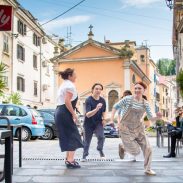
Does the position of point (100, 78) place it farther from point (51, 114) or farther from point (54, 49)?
point (51, 114)

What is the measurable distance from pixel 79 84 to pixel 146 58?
24010 millimetres

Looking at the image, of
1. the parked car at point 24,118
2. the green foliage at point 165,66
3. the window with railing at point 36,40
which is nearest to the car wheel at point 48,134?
the parked car at point 24,118

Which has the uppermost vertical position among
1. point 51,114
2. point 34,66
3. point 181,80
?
point 34,66

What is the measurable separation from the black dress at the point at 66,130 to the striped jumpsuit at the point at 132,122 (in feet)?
2.84

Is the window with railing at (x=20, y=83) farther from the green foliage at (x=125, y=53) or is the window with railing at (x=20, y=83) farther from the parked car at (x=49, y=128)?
the parked car at (x=49, y=128)

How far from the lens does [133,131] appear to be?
25.5ft

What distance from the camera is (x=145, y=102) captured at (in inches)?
299

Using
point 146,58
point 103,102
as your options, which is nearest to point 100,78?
point 146,58

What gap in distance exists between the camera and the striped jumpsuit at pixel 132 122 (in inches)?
297

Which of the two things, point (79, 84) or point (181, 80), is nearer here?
point (181, 80)

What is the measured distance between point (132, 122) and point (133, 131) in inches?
6.5

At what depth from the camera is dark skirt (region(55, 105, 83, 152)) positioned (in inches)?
311

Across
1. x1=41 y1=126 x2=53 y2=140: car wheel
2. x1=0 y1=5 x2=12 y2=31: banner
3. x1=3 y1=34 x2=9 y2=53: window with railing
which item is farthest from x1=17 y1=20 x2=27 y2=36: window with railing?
x1=0 y1=5 x2=12 y2=31: banner

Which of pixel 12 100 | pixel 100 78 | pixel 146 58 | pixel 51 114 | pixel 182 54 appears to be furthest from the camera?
pixel 146 58
